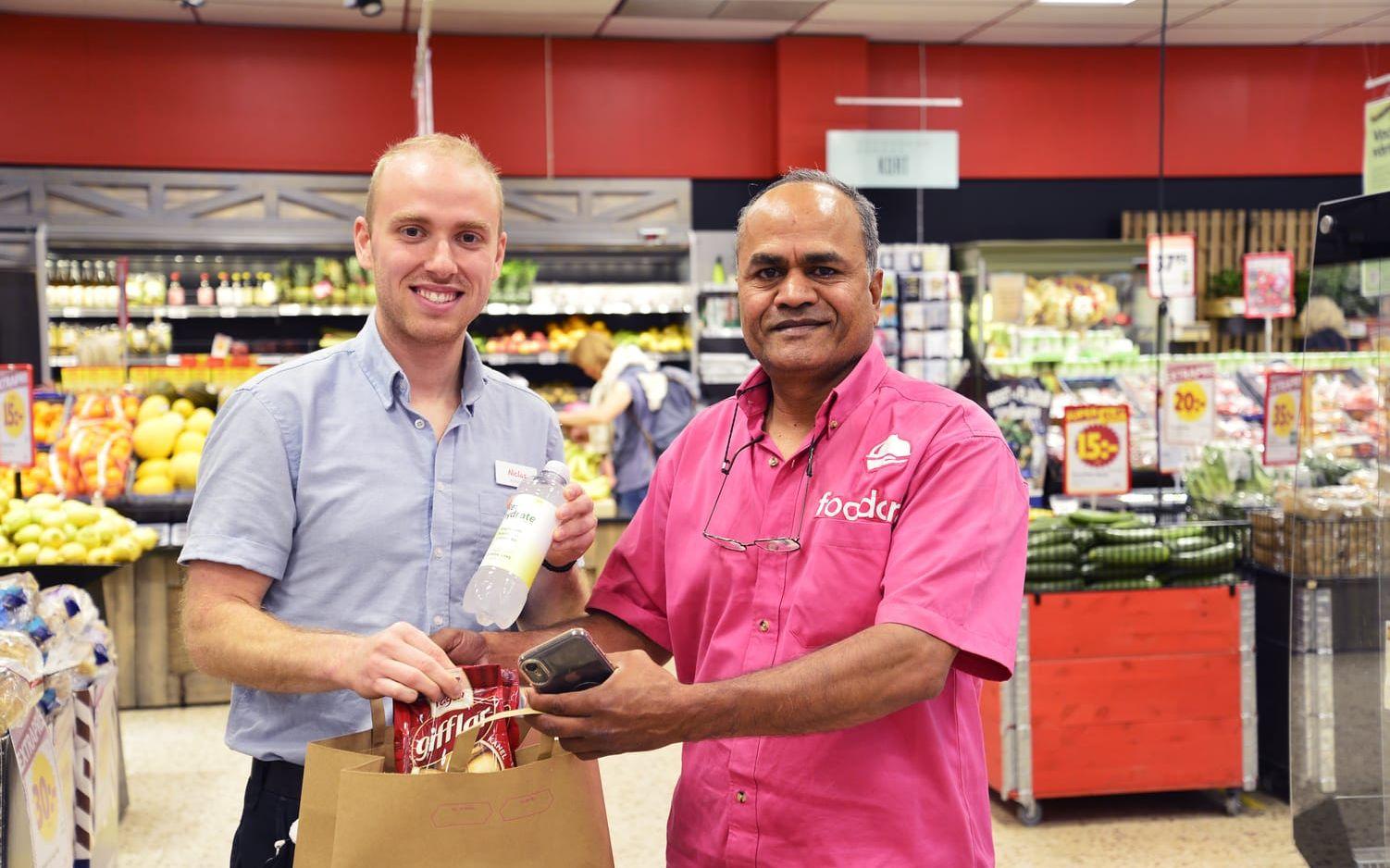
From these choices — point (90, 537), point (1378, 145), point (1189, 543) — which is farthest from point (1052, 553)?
point (90, 537)

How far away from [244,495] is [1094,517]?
3.84 meters

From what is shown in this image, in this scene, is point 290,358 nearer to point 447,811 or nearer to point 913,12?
point 913,12

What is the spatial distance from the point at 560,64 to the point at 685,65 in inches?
38.9

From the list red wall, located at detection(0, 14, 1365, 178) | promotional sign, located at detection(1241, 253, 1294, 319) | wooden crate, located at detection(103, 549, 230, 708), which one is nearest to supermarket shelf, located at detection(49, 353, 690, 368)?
red wall, located at detection(0, 14, 1365, 178)

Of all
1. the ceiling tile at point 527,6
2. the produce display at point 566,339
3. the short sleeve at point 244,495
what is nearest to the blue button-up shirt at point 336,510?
the short sleeve at point 244,495

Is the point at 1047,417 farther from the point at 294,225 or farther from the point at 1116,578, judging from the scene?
the point at 294,225

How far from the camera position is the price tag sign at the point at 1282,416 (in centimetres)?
498

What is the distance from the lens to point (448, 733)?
156 centimetres

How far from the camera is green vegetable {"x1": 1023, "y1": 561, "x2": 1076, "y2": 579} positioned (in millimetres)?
4605

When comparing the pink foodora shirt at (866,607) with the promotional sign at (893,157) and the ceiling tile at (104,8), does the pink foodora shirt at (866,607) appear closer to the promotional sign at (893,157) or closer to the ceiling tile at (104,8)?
the promotional sign at (893,157)

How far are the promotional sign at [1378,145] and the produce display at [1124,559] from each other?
188 cm

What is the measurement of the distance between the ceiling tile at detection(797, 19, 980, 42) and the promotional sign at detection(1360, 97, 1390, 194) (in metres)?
4.61

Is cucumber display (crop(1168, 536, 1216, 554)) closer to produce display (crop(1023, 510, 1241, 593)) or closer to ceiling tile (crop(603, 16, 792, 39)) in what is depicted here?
produce display (crop(1023, 510, 1241, 593))

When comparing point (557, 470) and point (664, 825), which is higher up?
point (557, 470)
